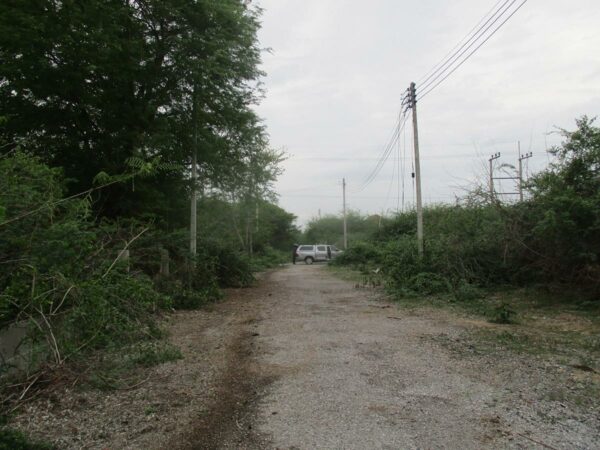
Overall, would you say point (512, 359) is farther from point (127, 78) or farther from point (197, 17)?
point (197, 17)

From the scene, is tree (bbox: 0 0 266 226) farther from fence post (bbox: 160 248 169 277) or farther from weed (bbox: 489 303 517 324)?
weed (bbox: 489 303 517 324)

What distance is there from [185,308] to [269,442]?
7.93 metres

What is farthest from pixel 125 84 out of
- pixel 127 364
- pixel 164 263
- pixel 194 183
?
pixel 127 364

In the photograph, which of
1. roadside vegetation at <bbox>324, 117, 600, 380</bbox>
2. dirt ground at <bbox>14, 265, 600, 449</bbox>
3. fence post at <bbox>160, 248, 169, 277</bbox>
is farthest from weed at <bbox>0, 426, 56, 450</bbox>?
fence post at <bbox>160, 248, 169, 277</bbox>

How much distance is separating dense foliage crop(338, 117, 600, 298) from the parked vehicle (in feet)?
64.4

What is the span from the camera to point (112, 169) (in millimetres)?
11523

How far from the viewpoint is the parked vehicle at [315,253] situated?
119 ft

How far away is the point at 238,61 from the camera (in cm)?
1349

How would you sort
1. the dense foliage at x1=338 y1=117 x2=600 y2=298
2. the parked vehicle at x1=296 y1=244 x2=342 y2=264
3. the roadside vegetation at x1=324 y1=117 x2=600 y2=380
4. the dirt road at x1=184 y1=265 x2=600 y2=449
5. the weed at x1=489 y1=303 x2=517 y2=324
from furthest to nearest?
the parked vehicle at x1=296 y1=244 x2=342 y2=264
the dense foliage at x1=338 y1=117 x2=600 y2=298
the weed at x1=489 y1=303 x2=517 y2=324
the roadside vegetation at x1=324 y1=117 x2=600 y2=380
the dirt road at x1=184 y1=265 x2=600 y2=449

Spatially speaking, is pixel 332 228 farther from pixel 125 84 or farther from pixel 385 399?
pixel 385 399

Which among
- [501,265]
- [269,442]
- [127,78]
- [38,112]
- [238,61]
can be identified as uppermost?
[238,61]

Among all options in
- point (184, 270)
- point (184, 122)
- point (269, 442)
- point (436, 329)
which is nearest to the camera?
point (269, 442)

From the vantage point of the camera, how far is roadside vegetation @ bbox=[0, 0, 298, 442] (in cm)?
472

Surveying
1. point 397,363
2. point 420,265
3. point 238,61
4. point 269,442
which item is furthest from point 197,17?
point 269,442
